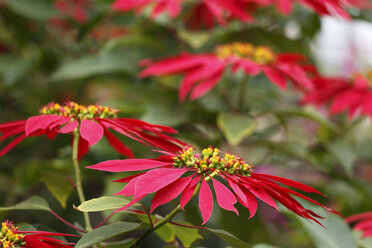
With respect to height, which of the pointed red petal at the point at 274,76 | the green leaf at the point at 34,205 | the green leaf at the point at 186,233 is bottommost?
the green leaf at the point at 186,233

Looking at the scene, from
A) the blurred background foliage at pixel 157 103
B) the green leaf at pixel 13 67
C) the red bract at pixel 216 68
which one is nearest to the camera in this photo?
the red bract at pixel 216 68

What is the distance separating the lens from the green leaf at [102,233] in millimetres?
366

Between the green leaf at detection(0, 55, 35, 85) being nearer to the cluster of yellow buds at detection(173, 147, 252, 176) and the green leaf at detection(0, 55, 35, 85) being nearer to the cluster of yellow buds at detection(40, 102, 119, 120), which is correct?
the cluster of yellow buds at detection(40, 102, 119, 120)

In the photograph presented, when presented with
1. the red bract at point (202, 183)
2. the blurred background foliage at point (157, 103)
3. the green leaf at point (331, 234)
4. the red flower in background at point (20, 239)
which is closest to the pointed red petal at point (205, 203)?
the red bract at point (202, 183)

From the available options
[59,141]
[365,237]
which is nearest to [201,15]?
[59,141]

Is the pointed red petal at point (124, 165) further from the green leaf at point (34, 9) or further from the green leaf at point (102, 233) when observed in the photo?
the green leaf at point (34, 9)

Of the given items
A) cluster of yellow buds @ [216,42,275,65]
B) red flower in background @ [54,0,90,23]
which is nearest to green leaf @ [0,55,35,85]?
red flower in background @ [54,0,90,23]

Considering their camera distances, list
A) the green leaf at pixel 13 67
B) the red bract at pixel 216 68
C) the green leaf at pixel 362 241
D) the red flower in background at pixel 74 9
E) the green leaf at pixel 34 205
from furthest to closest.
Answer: the red flower in background at pixel 74 9 → the green leaf at pixel 13 67 → the red bract at pixel 216 68 → the green leaf at pixel 362 241 → the green leaf at pixel 34 205

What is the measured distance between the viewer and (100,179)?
97 cm

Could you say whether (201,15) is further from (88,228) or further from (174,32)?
(88,228)

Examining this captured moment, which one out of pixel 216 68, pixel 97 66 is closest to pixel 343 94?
pixel 216 68

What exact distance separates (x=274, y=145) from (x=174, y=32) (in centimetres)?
31

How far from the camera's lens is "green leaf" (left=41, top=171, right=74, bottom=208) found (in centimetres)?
49

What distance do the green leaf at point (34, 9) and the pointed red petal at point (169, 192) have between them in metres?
0.72
